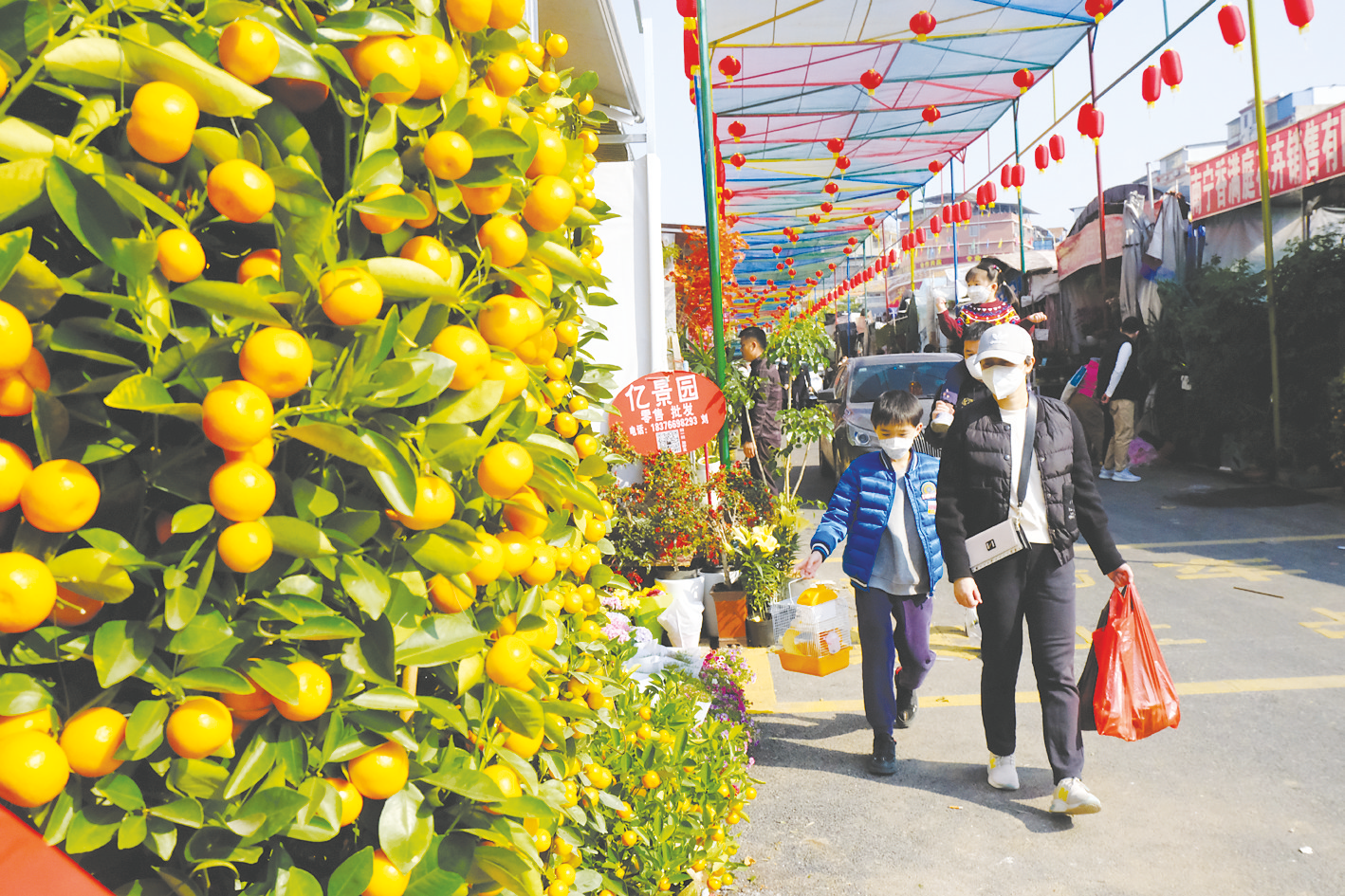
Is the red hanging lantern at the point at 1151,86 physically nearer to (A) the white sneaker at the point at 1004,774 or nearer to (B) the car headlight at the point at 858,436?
(B) the car headlight at the point at 858,436

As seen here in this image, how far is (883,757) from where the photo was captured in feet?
12.8

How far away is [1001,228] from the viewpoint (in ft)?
262

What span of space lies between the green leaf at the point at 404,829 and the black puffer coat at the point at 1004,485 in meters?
2.87

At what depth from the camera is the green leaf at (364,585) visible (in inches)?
36.4

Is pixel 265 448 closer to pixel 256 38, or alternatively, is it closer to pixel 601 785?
pixel 256 38

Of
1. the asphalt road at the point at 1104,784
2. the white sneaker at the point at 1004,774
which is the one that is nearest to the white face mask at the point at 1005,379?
the white sneaker at the point at 1004,774

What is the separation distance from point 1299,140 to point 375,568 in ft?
43.0

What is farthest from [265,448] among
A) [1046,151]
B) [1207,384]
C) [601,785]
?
[1046,151]

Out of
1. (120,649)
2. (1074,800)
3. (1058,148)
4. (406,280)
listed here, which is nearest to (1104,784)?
(1074,800)

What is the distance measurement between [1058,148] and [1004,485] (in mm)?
11113

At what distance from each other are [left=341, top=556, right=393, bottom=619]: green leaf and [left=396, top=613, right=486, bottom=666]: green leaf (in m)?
0.08

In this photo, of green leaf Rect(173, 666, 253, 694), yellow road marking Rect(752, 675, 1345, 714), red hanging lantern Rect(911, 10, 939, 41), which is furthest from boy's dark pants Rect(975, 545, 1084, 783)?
red hanging lantern Rect(911, 10, 939, 41)

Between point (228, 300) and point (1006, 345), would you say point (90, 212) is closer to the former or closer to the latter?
point (228, 300)

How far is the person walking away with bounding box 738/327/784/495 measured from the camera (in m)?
7.84
